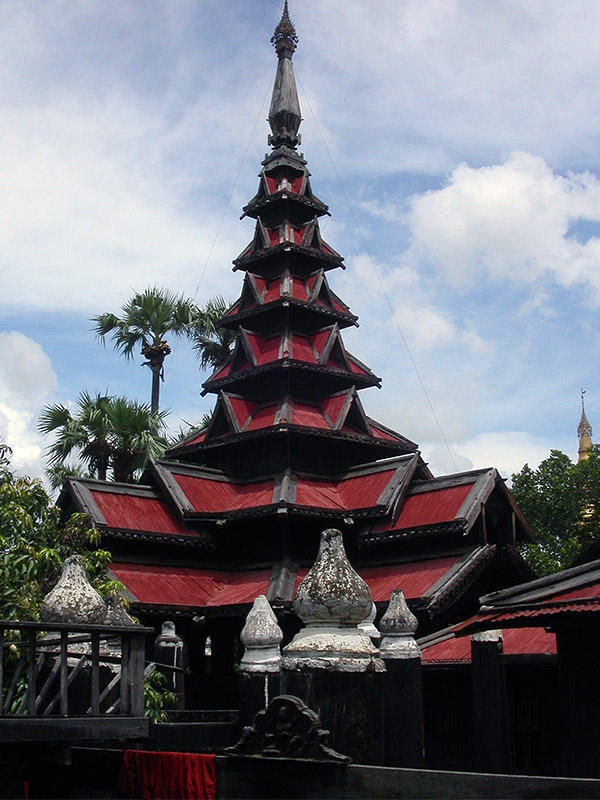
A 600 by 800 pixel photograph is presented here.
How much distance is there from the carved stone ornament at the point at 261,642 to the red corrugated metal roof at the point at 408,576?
9.99 m

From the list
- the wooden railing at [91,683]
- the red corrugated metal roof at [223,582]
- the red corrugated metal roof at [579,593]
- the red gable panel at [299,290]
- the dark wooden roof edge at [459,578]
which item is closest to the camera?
the wooden railing at [91,683]

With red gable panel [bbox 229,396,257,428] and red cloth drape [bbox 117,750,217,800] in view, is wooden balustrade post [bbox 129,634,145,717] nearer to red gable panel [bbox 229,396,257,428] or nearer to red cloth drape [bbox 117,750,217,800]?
red cloth drape [bbox 117,750,217,800]

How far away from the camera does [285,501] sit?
20.7 metres

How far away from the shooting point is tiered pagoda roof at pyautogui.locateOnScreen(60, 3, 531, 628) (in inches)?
784

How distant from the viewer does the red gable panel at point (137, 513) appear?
20.5 metres

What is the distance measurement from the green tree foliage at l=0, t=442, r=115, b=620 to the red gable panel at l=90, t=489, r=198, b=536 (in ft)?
5.38

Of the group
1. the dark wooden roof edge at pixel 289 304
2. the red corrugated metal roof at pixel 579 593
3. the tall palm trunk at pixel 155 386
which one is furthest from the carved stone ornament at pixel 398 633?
the tall palm trunk at pixel 155 386

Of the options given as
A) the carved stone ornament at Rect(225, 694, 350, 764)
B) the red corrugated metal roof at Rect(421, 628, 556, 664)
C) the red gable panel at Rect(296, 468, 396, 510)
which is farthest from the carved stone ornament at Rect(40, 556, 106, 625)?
the red gable panel at Rect(296, 468, 396, 510)

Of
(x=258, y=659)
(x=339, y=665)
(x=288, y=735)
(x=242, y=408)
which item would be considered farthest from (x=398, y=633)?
(x=242, y=408)

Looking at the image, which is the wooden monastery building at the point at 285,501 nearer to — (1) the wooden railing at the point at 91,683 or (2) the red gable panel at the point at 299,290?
(2) the red gable panel at the point at 299,290

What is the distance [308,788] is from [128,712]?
293cm

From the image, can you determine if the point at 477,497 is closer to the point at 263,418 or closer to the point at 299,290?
the point at 263,418

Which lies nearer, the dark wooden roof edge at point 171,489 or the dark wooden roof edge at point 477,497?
the dark wooden roof edge at point 477,497

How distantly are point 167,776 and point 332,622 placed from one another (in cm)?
149
